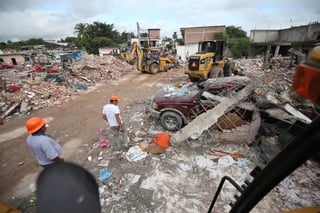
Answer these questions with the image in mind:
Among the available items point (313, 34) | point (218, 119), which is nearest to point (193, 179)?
point (218, 119)

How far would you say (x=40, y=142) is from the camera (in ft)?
8.20

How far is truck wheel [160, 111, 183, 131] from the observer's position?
4997 millimetres

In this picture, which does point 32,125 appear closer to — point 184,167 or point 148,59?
point 184,167

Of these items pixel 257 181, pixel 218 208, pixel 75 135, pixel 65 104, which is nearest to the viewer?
pixel 257 181

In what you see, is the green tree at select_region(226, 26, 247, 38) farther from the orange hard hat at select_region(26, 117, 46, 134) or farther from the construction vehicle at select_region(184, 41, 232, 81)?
the orange hard hat at select_region(26, 117, 46, 134)

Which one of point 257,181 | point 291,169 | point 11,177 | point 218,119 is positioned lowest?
point 11,177

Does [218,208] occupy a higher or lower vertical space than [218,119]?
lower

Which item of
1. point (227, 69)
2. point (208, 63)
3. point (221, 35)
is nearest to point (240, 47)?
point (221, 35)

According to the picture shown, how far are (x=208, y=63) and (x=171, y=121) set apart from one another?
6025 mm

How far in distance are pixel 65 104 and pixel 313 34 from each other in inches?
838

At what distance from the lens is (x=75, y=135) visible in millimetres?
5484

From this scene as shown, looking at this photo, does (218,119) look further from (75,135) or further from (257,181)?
(75,135)

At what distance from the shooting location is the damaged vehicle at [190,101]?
4.83 m

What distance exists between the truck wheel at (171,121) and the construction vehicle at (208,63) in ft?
17.0
